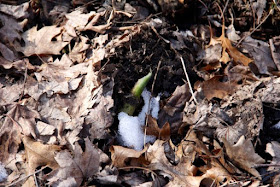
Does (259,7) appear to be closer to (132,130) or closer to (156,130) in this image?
(156,130)

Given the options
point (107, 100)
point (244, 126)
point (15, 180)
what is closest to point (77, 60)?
point (107, 100)

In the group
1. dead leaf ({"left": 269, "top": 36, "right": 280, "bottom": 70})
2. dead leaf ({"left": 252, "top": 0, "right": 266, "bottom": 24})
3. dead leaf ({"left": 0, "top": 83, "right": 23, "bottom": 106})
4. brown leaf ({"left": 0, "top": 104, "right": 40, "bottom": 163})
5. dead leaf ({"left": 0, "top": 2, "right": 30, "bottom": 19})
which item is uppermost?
dead leaf ({"left": 0, "top": 2, "right": 30, "bottom": 19})

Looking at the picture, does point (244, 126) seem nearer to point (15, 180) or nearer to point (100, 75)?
point (100, 75)

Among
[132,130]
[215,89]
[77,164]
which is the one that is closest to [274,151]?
[215,89]

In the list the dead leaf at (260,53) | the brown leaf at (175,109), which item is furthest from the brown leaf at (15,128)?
the dead leaf at (260,53)

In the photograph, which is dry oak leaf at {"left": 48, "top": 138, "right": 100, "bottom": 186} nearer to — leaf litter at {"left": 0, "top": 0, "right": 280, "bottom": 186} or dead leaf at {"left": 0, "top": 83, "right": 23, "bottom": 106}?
leaf litter at {"left": 0, "top": 0, "right": 280, "bottom": 186}

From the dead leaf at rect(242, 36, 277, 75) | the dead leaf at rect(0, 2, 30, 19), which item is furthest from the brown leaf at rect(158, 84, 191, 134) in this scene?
the dead leaf at rect(0, 2, 30, 19)
